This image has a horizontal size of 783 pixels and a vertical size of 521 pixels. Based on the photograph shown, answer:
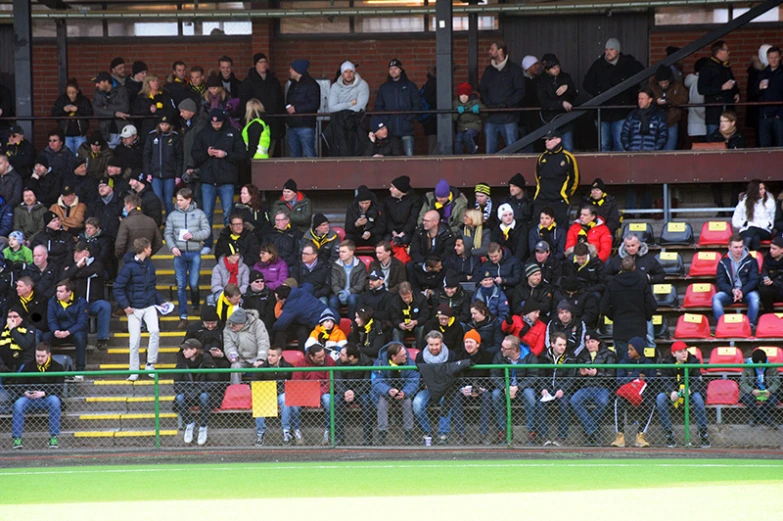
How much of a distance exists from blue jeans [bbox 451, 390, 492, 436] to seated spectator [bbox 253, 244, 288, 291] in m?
3.38

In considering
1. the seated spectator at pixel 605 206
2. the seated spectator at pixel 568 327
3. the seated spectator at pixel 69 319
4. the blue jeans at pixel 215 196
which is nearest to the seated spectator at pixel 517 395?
the seated spectator at pixel 568 327

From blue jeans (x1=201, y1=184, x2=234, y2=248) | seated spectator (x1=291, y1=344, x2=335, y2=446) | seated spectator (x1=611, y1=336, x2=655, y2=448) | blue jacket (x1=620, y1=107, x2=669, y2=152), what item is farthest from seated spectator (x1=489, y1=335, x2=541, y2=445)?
blue jacket (x1=620, y1=107, x2=669, y2=152)

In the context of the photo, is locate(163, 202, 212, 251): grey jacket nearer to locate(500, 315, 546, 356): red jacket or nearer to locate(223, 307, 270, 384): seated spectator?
locate(223, 307, 270, 384): seated spectator

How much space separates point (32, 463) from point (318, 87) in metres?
7.54

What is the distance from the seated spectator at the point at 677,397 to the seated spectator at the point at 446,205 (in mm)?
4303

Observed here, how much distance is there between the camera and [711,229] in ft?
56.7

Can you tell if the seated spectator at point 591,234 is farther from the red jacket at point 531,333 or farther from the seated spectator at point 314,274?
the seated spectator at point 314,274

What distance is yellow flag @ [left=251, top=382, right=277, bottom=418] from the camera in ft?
45.4

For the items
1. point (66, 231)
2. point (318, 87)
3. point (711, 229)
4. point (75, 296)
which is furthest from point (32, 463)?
point (711, 229)

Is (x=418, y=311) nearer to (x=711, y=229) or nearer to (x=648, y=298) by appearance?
(x=648, y=298)

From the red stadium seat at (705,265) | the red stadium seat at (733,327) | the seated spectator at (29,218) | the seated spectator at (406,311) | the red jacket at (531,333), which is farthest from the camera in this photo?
the seated spectator at (29,218)

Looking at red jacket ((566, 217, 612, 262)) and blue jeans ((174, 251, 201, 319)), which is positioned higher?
red jacket ((566, 217, 612, 262))

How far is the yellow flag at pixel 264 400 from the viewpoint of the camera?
13828 millimetres

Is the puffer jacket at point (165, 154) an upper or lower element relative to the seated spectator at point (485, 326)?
upper
